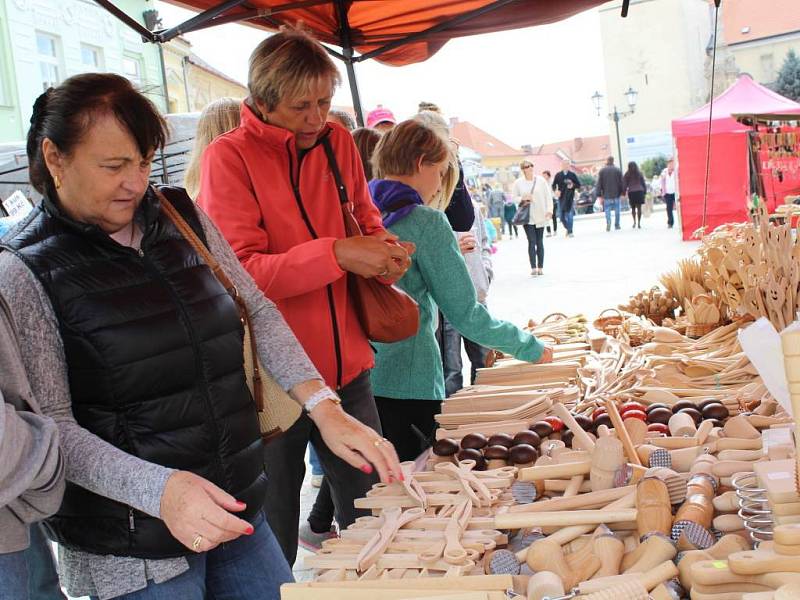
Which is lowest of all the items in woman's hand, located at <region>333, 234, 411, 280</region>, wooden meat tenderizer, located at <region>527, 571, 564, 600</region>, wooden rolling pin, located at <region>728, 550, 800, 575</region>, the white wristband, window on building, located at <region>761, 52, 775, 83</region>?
wooden meat tenderizer, located at <region>527, 571, 564, 600</region>

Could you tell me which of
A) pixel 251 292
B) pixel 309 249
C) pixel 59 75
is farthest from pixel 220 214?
pixel 59 75

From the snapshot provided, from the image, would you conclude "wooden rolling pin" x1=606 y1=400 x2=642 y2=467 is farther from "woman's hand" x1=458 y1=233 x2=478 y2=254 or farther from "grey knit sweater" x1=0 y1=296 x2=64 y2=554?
"woman's hand" x1=458 y1=233 x2=478 y2=254

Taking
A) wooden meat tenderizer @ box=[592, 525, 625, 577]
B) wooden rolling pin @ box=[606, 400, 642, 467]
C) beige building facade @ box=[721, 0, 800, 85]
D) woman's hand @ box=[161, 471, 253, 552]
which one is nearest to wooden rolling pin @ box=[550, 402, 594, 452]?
wooden rolling pin @ box=[606, 400, 642, 467]

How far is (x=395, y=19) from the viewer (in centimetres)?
386

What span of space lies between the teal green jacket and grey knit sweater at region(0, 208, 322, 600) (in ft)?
3.94

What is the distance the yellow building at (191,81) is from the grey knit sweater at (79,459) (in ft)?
56.8

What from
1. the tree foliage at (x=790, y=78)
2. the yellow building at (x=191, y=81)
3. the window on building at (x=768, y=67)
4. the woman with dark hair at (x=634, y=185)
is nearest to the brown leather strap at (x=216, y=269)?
the woman with dark hair at (x=634, y=185)

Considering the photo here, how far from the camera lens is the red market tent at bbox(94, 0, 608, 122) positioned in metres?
3.61

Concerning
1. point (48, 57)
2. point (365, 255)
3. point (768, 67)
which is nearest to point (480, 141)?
point (768, 67)

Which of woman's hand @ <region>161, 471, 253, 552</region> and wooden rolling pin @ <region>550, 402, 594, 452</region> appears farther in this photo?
wooden rolling pin @ <region>550, 402, 594, 452</region>

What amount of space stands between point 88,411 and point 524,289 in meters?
8.26

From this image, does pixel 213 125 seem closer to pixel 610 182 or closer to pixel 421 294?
pixel 421 294

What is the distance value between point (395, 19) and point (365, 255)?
2255 mm

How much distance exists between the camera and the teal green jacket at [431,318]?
2381 millimetres
